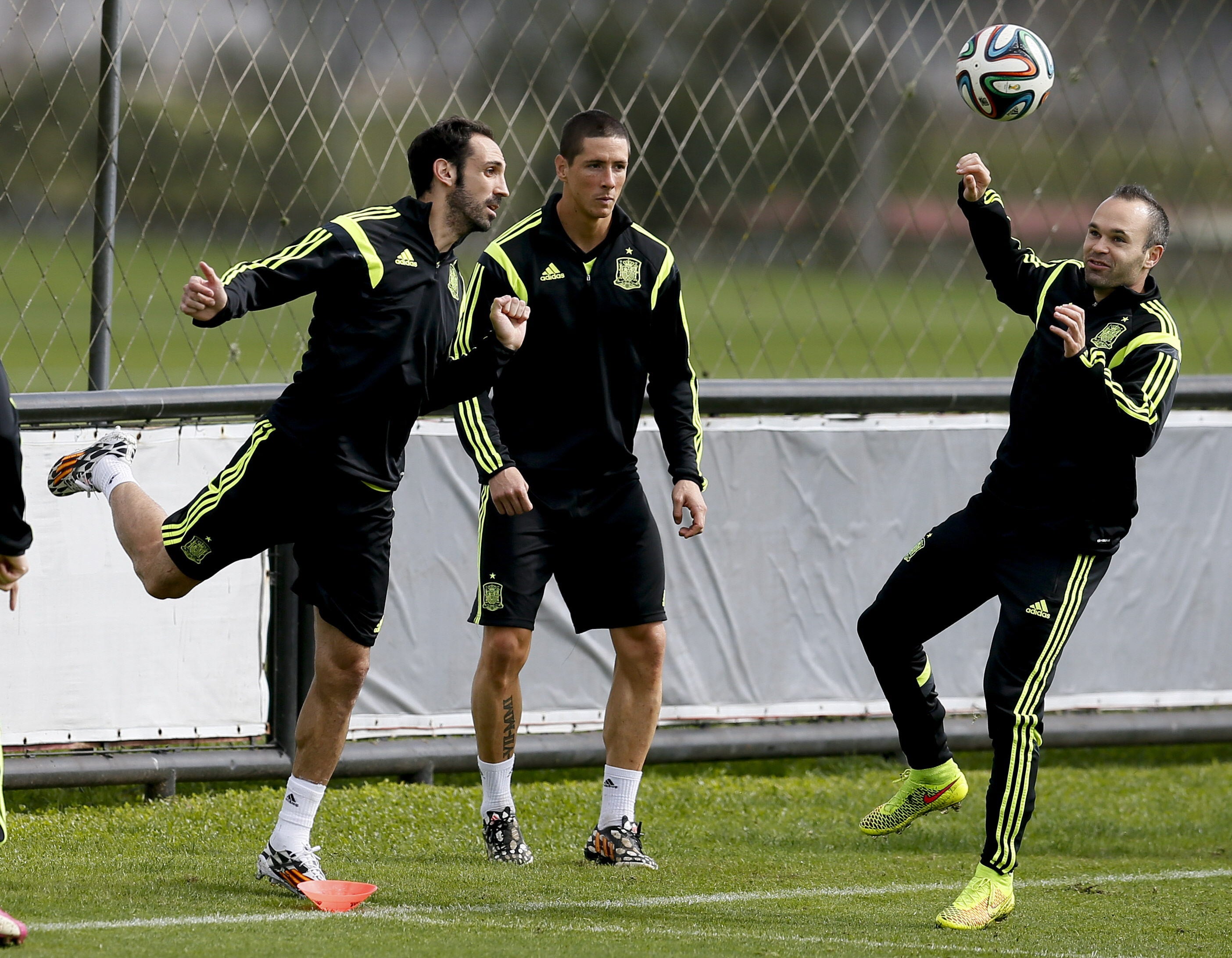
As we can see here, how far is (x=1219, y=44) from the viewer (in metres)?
15.6

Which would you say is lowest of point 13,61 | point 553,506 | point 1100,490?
point 553,506

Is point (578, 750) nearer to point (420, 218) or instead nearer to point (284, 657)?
point (284, 657)

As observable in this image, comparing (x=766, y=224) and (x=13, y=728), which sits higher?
(x=766, y=224)

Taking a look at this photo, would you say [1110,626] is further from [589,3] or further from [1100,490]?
[589,3]

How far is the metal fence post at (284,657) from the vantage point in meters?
6.50

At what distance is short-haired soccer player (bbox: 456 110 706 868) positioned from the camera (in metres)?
5.59

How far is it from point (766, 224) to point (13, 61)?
5.62 metres

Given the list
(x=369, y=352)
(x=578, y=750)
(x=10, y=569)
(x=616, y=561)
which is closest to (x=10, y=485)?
(x=10, y=569)

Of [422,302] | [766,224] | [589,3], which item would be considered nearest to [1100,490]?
[422,302]

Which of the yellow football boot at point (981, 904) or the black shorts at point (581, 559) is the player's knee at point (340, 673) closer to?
the black shorts at point (581, 559)

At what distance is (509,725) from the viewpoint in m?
5.75

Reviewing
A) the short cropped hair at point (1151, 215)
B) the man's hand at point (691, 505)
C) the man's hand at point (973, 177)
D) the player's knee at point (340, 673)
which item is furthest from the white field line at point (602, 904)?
the man's hand at point (973, 177)

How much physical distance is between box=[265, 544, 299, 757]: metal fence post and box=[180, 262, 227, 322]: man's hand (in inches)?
86.4

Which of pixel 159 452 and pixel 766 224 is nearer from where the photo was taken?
pixel 159 452
